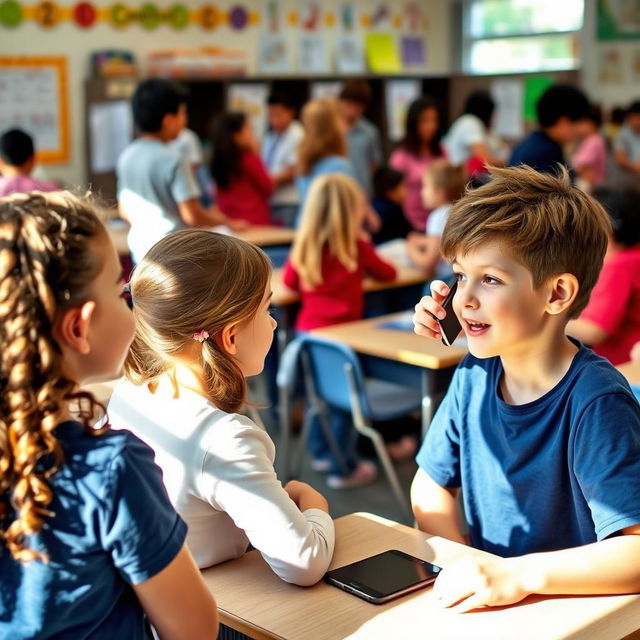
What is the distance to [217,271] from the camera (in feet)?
5.06

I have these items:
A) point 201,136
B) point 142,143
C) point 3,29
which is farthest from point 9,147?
point 201,136

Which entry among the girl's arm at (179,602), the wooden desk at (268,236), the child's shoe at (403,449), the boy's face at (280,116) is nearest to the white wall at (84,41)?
the boy's face at (280,116)

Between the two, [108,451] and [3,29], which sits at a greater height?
[3,29]

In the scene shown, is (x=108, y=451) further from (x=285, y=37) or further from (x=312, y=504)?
(x=285, y=37)

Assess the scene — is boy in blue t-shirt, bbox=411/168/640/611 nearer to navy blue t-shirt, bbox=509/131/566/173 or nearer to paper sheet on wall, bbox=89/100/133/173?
navy blue t-shirt, bbox=509/131/566/173

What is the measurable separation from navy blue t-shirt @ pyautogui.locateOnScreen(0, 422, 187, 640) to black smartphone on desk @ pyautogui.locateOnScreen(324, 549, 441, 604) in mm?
388

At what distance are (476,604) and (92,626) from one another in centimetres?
51

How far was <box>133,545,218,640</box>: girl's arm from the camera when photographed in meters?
1.15

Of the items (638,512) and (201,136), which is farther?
(201,136)

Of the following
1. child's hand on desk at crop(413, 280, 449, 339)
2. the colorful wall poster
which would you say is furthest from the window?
child's hand on desk at crop(413, 280, 449, 339)

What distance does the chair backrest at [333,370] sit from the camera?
342 centimetres

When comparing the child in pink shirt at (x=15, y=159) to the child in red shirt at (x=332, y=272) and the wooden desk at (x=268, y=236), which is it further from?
the child in red shirt at (x=332, y=272)

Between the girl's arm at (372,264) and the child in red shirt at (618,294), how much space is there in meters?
1.18

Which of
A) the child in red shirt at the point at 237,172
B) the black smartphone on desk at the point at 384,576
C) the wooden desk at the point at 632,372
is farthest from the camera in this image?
the child in red shirt at the point at 237,172
